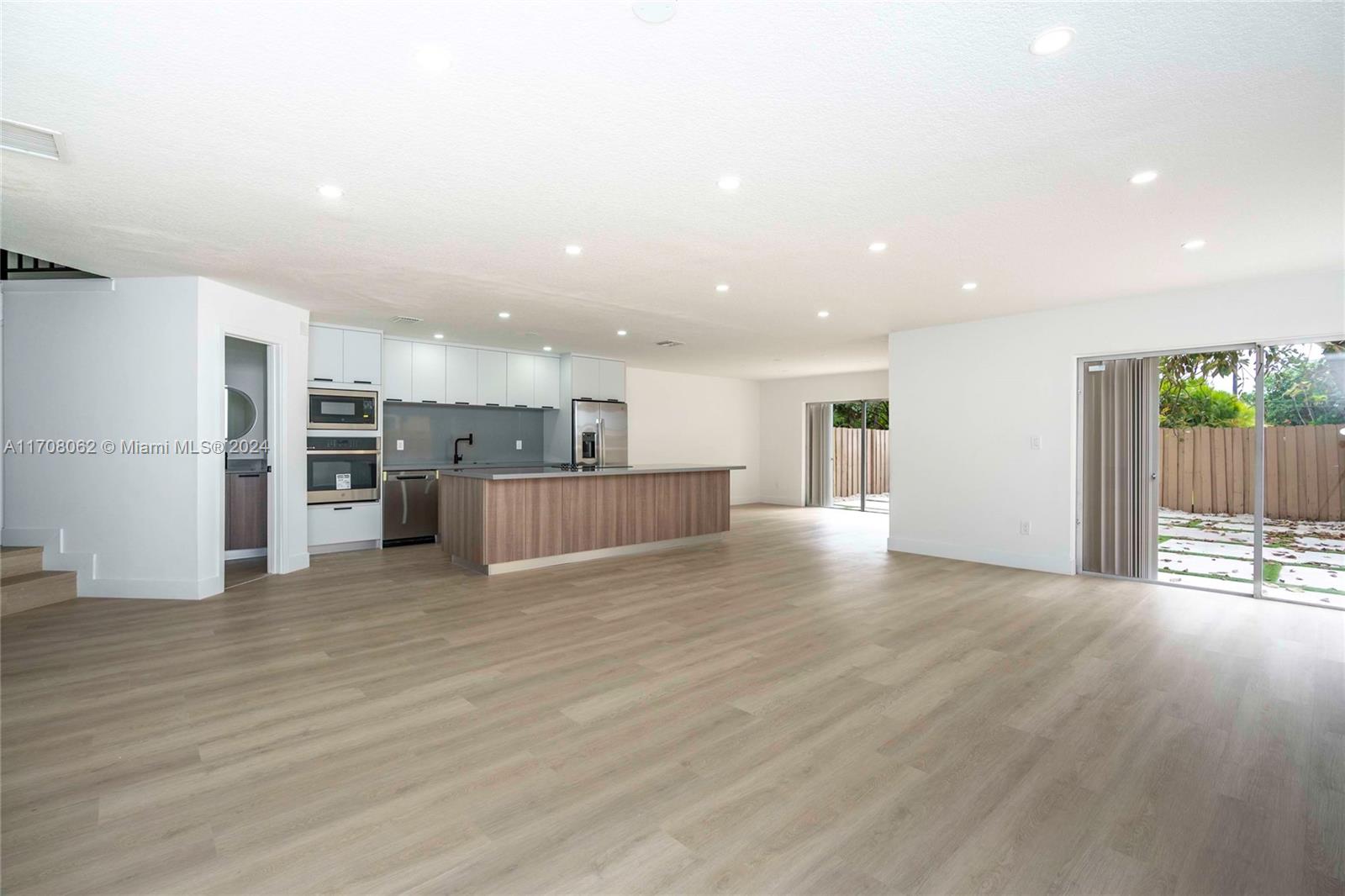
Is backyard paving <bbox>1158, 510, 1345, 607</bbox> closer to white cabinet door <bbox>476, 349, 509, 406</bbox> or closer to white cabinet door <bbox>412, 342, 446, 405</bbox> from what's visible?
white cabinet door <bbox>476, 349, 509, 406</bbox>

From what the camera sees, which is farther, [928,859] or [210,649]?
[210,649]

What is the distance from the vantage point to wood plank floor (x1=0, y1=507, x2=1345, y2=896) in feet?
5.71

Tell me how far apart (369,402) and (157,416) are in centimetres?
214

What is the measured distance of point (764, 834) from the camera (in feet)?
6.12

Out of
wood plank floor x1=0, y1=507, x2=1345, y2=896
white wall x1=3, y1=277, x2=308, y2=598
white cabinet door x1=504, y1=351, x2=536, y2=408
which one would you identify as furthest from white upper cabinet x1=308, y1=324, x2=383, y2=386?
wood plank floor x1=0, y1=507, x2=1345, y2=896

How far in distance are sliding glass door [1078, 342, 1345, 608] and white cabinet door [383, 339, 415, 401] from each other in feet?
23.8

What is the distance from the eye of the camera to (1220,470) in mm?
5090

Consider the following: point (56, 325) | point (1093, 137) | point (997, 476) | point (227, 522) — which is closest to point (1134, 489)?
point (997, 476)

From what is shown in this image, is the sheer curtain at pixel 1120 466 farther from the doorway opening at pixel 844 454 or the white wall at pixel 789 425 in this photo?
the doorway opening at pixel 844 454

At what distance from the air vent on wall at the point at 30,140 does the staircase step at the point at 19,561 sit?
3.54m

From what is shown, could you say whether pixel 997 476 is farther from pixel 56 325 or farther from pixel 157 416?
pixel 56 325

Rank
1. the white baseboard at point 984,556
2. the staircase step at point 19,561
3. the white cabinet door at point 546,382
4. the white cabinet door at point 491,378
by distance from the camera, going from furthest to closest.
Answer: the white cabinet door at point 546,382
the white cabinet door at point 491,378
the white baseboard at point 984,556
the staircase step at point 19,561

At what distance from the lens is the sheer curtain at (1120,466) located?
5246 mm

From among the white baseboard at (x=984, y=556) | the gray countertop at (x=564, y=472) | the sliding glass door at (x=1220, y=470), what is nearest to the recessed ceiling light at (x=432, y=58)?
the gray countertop at (x=564, y=472)
